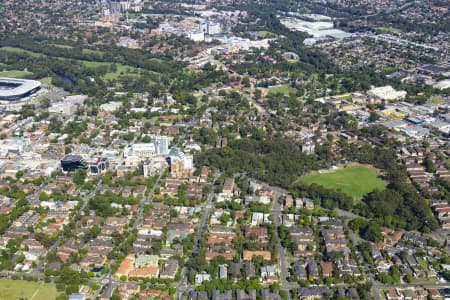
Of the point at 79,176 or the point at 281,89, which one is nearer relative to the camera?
the point at 79,176

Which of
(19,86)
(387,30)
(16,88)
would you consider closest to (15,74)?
(19,86)

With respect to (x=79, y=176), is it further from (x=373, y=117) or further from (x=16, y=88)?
(x=373, y=117)

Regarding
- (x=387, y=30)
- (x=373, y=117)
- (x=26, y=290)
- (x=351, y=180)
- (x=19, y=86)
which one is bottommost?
(x=26, y=290)

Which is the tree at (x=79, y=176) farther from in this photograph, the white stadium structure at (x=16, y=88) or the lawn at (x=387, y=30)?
the lawn at (x=387, y=30)

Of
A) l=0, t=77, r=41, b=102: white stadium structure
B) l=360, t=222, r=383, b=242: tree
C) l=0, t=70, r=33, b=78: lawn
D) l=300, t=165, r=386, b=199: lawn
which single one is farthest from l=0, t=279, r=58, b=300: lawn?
l=0, t=70, r=33, b=78: lawn

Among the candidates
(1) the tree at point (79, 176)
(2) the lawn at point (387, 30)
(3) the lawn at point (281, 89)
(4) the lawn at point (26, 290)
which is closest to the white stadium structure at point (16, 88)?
(1) the tree at point (79, 176)

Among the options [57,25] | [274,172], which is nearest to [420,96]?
[274,172]

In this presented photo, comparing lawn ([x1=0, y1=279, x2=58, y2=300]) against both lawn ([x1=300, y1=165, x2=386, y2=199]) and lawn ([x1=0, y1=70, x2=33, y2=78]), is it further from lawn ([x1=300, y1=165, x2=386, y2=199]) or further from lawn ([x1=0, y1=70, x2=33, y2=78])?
lawn ([x1=0, y1=70, x2=33, y2=78])
